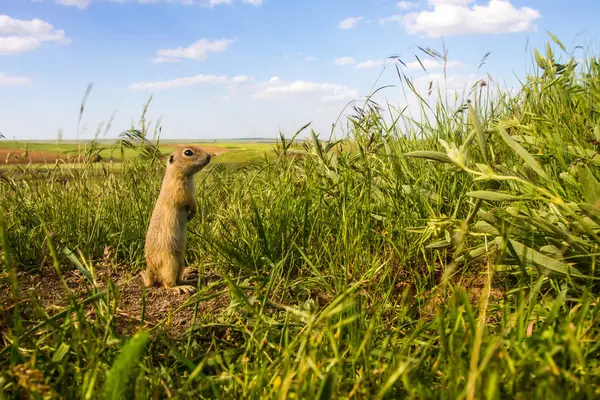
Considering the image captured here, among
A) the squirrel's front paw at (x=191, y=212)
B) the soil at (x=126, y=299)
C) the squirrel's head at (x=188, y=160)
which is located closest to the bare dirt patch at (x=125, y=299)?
the soil at (x=126, y=299)

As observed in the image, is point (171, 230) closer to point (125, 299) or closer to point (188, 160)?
point (125, 299)

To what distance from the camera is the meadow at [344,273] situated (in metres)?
1.48

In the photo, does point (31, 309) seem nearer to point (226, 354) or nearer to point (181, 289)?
point (181, 289)

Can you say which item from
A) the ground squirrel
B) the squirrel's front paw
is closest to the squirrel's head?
the ground squirrel

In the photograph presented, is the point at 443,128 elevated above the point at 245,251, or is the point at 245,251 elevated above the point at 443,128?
the point at 443,128

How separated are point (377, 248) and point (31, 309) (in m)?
1.86

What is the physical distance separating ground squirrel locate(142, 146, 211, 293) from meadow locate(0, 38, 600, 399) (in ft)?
0.42

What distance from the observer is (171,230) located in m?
3.12

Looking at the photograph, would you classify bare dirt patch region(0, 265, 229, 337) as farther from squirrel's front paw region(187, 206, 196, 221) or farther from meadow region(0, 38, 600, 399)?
squirrel's front paw region(187, 206, 196, 221)

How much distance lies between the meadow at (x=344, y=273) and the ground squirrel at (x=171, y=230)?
0.13 metres

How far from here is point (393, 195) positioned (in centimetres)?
308

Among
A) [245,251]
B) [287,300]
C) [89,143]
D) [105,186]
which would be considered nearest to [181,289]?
[245,251]

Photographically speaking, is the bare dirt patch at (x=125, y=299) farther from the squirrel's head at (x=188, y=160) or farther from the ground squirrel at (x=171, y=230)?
the squirrel's head at (x=188, y=160)

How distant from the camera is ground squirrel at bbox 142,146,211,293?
2.99 m
